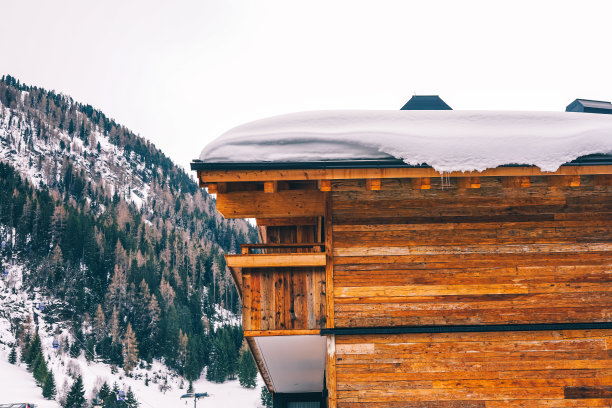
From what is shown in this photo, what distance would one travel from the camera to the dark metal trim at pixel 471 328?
230 inches

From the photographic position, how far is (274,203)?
6527 mm

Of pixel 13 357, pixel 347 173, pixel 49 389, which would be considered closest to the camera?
pixel 347 173

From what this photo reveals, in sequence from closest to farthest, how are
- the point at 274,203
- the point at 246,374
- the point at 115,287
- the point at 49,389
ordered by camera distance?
the point at 274,203, the point at 49,389, the point at 246,374, the point at 115,287

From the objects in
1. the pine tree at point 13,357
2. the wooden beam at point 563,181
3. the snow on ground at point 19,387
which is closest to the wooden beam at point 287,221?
the wooden beam at point 563,181

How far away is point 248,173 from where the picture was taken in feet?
18.6

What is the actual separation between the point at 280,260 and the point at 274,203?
0.94 m

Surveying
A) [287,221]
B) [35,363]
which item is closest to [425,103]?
[287,221]

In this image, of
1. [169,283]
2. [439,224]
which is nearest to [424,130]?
[439,224]

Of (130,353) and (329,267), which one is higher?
(329,267)

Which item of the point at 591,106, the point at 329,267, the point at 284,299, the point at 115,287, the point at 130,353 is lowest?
the point at 130,353

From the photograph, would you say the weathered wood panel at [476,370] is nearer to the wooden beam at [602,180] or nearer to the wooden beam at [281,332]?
the wooden beam at [281,332]

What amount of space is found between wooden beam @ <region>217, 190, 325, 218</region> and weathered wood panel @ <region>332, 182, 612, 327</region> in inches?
18.8

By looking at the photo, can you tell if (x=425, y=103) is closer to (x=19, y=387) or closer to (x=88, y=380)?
(x=19, y=387)

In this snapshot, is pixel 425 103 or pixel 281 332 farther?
pixel 425 103
